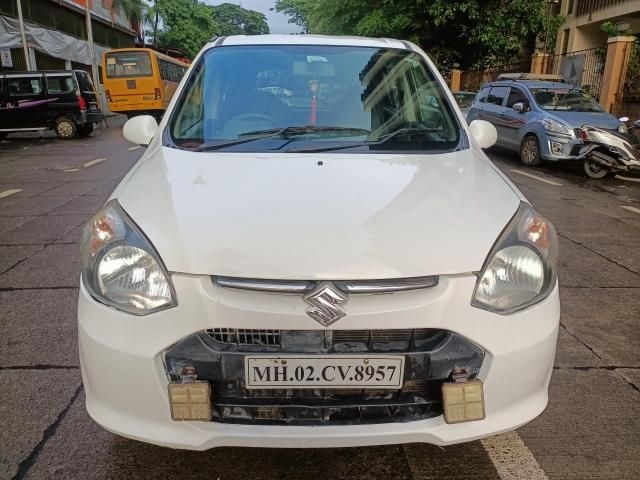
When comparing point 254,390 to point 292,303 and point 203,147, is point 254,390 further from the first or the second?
point 203,147

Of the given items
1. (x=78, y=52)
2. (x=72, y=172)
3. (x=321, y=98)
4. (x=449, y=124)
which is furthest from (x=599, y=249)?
(x=78, y=52)

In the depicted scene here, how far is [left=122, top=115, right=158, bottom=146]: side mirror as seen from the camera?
3.10 metres

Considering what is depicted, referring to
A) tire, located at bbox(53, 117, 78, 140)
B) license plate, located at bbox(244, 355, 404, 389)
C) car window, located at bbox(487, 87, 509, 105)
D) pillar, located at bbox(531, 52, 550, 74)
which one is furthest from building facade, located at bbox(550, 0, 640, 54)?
license plate, located at bbox(244, 355, 404, 389)

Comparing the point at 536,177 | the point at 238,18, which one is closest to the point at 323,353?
the point at 536,177

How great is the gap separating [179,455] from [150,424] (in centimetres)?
53

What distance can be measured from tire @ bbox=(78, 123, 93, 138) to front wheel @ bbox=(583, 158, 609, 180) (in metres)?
13.4

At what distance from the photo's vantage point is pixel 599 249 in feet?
17.6

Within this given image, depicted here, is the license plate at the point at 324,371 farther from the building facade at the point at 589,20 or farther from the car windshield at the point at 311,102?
the building facade at the point at 589,20

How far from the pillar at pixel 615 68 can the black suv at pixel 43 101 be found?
14.0 m

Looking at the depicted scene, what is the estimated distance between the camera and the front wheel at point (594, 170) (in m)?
9.92

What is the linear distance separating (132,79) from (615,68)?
55.3 feet

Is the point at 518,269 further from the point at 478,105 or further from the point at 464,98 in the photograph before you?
the point at 464,98

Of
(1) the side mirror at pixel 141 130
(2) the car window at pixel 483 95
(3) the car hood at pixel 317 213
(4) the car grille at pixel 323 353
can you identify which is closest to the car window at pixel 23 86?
(2) the car window at pixel 483 95

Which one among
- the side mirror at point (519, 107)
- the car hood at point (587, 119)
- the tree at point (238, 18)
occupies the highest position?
the tree at point (238, 18)
